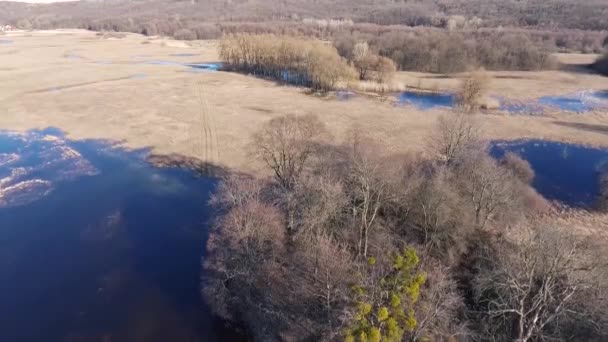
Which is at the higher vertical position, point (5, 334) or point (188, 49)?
point (188, 49)

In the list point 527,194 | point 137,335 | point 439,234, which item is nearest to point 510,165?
point 527,194

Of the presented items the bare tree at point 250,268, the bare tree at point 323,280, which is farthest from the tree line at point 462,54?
the bare tree at point 323,280

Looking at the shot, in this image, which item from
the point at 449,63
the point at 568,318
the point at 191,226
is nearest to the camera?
the point at 568,318

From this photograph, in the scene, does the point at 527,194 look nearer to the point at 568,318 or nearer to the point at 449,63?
the point at 568,318

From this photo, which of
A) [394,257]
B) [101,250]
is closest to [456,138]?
[394,257]

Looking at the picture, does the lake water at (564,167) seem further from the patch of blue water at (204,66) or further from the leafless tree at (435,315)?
the patch of blue water at (204,66)

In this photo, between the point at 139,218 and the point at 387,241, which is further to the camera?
the point at 139,218
